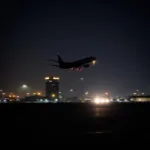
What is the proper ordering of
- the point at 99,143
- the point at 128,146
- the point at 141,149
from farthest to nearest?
the point at 99,143
the point at 128,146
the point at 141,149

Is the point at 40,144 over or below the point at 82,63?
below

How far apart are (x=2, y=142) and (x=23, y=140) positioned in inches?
81.1

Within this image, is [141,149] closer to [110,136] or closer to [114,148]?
[114,148]

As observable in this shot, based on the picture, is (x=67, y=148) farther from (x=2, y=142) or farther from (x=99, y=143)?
(x=2, y=142)

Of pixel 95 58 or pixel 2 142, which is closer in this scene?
pixel 2 142

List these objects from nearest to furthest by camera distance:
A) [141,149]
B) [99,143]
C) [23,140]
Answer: [141,149] → [99,143] → [23,140]

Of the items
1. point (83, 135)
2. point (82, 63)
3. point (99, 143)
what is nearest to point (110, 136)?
point (83, 135)

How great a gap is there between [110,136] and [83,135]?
2.49m

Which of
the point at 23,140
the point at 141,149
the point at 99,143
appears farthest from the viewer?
the point at 23,140

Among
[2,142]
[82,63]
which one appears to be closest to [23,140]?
[2,142]

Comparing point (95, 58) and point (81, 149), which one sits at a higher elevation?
point (95, 58)

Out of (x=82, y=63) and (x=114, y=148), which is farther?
(x=82, y=63)

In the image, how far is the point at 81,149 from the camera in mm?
23031

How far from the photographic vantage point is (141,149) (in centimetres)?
2261
